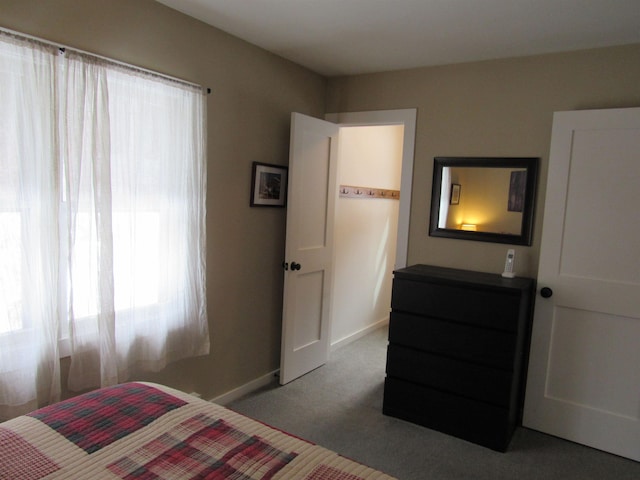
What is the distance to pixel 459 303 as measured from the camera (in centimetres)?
267

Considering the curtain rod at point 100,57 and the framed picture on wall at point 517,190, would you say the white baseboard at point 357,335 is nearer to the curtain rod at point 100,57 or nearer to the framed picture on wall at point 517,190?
the framed picture on wall at point 517,190

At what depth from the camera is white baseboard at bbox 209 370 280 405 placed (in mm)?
3016

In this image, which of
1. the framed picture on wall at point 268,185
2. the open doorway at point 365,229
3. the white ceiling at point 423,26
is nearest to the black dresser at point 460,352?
the open doorway at point 365,229

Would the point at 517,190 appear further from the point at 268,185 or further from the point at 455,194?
the point at 268,185

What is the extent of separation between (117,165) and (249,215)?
3.38 ft

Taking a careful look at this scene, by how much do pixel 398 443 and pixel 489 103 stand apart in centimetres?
228

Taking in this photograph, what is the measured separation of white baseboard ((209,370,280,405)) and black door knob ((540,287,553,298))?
1.97 m

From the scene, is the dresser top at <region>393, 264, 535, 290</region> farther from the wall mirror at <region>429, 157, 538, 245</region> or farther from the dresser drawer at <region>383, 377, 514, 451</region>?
the dresser drawer at <region>383, 377, 514, 451</region>

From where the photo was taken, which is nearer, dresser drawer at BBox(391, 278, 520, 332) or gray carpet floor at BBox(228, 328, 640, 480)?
gray carpet floor at BBox(228, 328, 640, 480)

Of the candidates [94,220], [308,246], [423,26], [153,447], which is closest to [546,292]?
[308,246]

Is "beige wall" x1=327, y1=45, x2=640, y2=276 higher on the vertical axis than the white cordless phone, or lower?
higher

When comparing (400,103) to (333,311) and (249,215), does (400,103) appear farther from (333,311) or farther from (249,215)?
(333,311)

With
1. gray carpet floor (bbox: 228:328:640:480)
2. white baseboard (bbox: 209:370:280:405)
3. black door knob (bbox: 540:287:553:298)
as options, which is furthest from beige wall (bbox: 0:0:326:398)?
black door knob (bbox: 540:287:553:298)

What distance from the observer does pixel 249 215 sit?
10.00 ft
